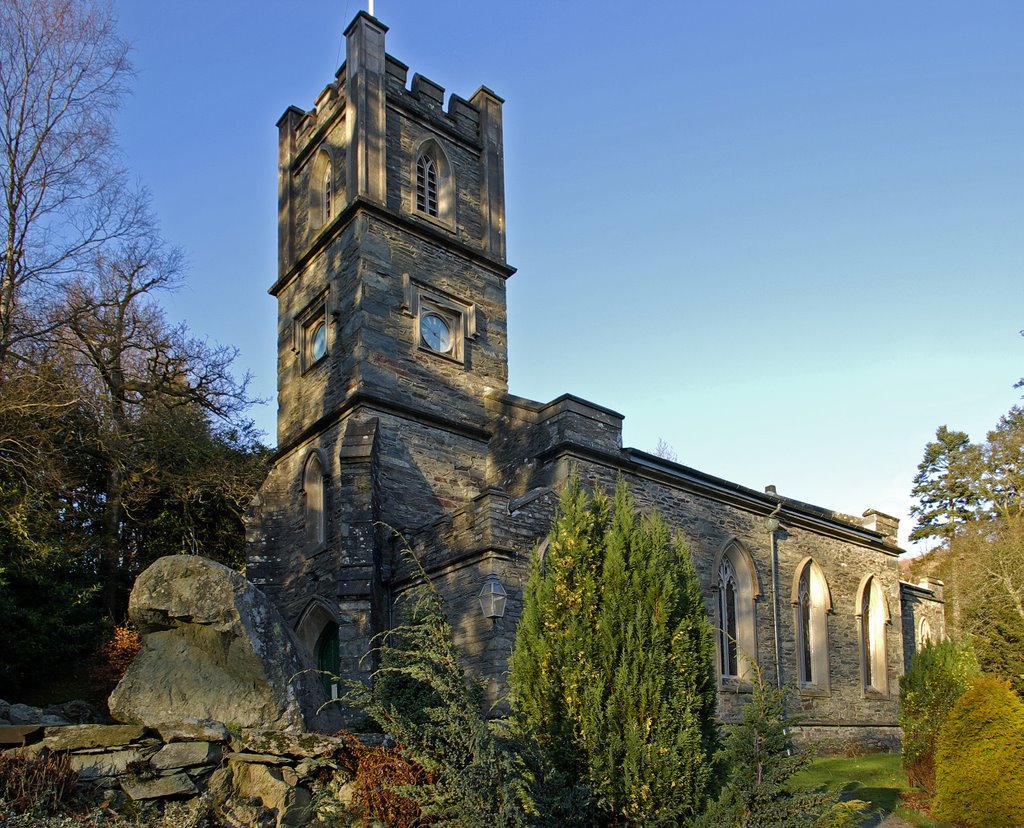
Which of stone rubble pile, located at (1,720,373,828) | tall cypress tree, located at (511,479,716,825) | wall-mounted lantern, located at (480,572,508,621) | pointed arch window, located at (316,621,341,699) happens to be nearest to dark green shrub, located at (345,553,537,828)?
stone rubble pile, located at (1,720,373,828)

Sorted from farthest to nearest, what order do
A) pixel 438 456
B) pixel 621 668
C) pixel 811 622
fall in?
1. pixel 811 622
2. pixel 438 456
3. pixel 621 668

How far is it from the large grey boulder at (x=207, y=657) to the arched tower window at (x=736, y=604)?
13138mm

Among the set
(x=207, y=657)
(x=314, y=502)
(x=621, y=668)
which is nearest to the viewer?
(x=207, y=657)

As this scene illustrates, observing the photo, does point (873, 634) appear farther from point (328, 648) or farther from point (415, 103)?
point (415, 103)

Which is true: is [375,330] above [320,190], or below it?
below

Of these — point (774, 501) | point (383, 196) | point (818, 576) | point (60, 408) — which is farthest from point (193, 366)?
point (818, 576)

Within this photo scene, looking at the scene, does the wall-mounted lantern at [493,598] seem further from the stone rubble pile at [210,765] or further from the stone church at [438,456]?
the stone rubble pile at [210,765]

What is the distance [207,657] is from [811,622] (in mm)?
17455

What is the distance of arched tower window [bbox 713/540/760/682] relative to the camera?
62.4 feet

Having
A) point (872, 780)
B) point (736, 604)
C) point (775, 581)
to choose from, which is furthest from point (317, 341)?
point (872, 780)

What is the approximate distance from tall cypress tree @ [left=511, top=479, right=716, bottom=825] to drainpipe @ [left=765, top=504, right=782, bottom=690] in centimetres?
1237

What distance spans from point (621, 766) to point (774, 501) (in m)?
14.0

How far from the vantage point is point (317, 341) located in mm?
20391

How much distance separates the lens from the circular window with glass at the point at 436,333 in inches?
760
